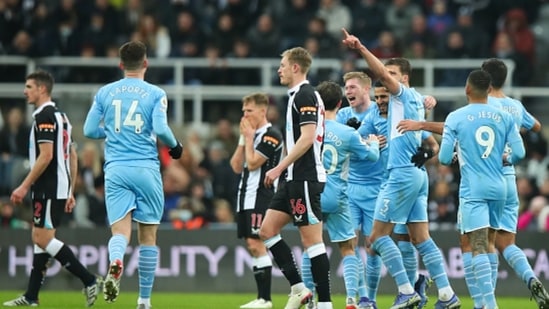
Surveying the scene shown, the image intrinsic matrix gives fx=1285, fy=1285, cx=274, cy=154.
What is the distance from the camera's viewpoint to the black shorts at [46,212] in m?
14.6

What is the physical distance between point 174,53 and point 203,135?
188cm

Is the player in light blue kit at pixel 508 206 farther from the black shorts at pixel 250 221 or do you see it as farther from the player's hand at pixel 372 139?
the black shorts at pixel 250 221

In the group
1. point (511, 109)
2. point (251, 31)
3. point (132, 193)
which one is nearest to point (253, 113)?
point (132, 193)

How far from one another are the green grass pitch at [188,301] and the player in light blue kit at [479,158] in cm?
293

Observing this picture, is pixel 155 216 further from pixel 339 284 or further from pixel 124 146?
pixel 339 284

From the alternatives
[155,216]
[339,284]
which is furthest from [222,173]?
[155,216]

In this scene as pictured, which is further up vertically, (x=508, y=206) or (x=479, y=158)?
(x=479, y=158)

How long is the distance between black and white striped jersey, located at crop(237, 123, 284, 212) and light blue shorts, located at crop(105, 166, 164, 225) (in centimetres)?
257

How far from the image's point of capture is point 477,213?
40.5ft

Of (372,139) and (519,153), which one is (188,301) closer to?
(372,139)

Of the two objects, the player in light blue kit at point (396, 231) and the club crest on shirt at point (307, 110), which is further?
the player in light blue kit at point (396, 231)

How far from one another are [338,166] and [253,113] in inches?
81.0

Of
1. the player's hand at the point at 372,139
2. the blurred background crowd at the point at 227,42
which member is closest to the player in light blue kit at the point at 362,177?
the player's hand at the point at 372,139

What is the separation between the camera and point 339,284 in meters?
18.5
